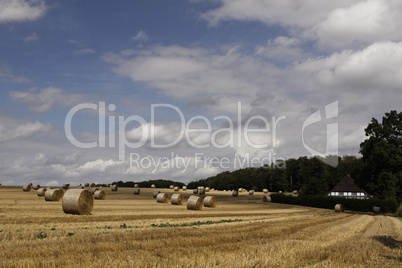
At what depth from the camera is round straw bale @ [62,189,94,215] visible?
26.5 m

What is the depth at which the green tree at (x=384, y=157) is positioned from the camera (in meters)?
54.4

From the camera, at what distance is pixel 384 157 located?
2141 inches

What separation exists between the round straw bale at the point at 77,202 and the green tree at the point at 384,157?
139 feet

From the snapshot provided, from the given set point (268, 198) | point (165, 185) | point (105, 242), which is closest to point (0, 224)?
point (105, 242)

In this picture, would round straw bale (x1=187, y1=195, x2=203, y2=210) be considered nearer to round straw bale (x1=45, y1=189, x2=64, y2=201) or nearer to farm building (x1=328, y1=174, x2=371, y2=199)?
round straw bale (x1=45, y1=189, x2=64, y2=201)

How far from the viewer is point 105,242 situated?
41.9ft

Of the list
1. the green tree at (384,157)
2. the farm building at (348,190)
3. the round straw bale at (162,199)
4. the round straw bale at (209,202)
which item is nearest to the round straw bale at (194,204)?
the round straw bale at (209,202)

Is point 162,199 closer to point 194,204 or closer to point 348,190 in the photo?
point 194,204

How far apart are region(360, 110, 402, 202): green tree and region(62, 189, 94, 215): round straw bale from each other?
42472mm

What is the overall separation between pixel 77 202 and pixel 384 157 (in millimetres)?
44274

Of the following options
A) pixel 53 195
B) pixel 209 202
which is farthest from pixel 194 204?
pixel 53 195

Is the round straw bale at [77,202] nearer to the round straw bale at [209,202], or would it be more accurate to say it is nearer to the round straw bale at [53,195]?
the round straw bale at [53,195]

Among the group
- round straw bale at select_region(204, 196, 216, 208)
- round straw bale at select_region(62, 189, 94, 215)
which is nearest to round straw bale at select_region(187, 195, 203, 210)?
round straw bale at select_region(204, 196, 216, 208)

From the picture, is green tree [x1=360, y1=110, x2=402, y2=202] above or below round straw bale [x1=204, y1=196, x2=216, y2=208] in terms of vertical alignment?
above
